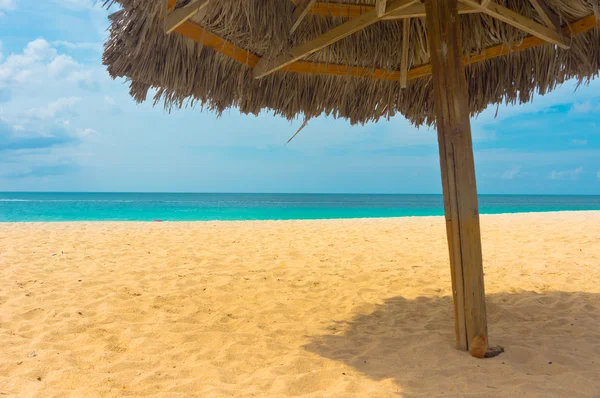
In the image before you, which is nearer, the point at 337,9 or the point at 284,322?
the point at 337,9

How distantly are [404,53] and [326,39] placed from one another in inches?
32.7

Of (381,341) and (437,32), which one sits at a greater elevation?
(437,32)

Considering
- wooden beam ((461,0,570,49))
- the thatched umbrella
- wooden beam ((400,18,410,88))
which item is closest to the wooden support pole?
the thatched umbrella

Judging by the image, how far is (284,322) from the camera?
3.09 metres

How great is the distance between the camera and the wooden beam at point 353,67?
2.73 m

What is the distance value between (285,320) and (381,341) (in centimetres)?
78

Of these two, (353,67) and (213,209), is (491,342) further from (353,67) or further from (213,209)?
(213,209)

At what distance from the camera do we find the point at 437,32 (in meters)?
2.31

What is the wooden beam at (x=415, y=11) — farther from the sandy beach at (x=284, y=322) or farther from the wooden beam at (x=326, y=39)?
the sandy beach at (x=284, y=322)

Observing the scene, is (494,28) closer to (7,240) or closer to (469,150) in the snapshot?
(469,150)

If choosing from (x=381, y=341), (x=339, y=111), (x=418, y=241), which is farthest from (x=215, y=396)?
(x=418, y=241)

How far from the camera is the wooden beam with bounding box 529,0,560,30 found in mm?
2613

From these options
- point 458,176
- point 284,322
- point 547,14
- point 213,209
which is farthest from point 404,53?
point 213,209

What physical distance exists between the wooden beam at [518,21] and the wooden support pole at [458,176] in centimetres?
17
